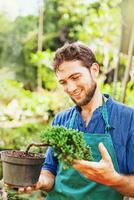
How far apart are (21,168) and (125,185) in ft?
1.73

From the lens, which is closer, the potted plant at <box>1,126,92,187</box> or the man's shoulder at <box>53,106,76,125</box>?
the potted plant at <box>1,126,92,187</box>

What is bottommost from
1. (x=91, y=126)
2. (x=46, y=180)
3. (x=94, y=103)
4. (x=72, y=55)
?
(x=46, y=180)

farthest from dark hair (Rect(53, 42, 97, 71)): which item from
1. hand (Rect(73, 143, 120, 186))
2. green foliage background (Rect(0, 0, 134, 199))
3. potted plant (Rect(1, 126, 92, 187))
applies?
green foliage background (Rect(0, 0, 134, 199))

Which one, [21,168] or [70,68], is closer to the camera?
[21,168]

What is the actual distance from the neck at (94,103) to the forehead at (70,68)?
162 mm

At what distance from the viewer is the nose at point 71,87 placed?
225 cm

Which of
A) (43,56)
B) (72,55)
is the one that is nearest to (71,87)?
(72,55)

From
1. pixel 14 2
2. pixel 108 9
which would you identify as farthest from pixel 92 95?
pixel 14 2

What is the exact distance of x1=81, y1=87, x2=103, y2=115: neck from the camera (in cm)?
239

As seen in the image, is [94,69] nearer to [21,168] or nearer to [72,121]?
[72,121]

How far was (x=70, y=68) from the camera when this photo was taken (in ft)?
7.50

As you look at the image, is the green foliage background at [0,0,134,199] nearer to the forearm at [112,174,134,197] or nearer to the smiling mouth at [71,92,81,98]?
the smiling mouth at [71,92,81,98]

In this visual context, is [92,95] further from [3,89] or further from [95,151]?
[3,89]

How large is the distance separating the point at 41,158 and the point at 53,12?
31.1ft
